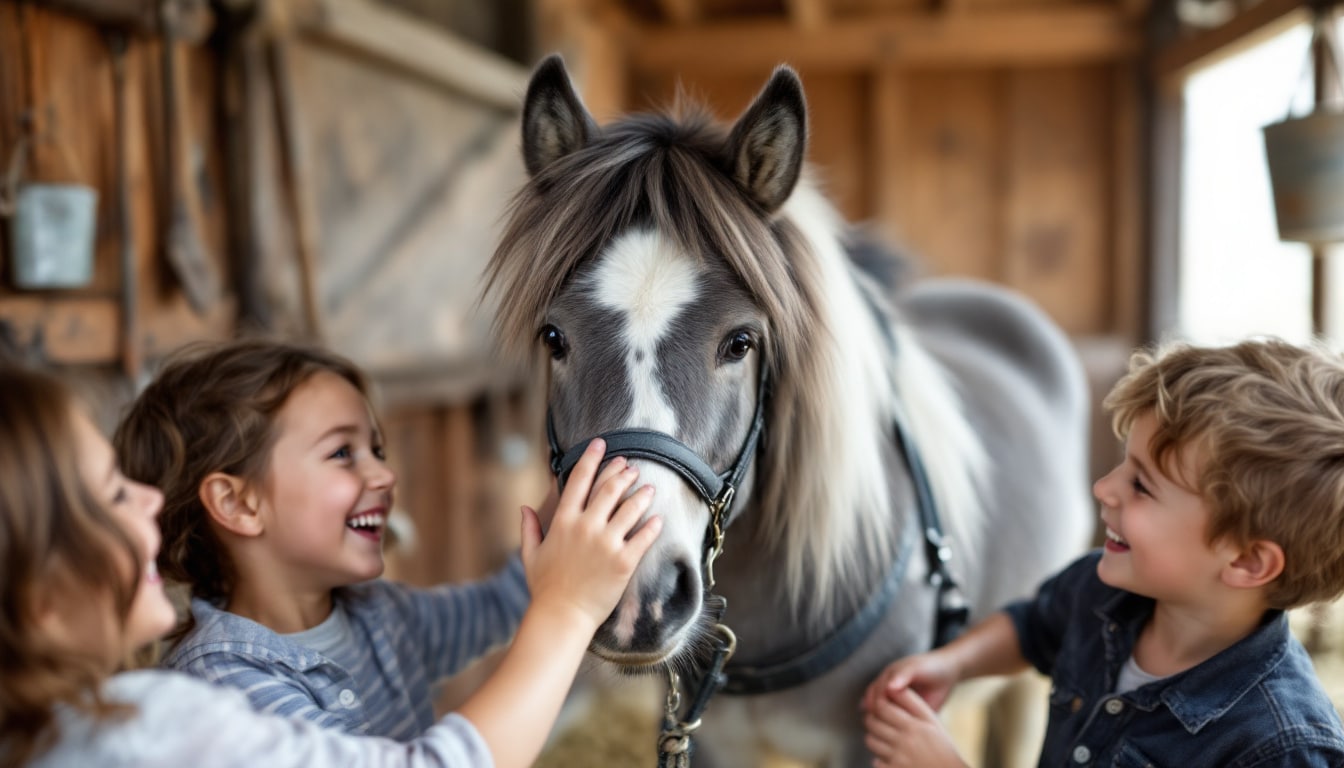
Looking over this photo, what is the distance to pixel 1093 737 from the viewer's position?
50.7 inches

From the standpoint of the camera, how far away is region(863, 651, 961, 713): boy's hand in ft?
4.88

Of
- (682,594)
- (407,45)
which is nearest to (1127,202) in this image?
(407,45)

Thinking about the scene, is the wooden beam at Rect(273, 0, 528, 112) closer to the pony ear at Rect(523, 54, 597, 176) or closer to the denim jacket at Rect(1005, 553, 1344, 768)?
the pony ear at Rect(523, 54, 597, 176)

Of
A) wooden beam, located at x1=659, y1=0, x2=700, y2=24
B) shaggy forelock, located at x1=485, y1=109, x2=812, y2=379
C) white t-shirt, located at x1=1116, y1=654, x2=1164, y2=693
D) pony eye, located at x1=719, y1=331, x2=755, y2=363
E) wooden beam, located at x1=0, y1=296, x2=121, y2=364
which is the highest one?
wooden beam, located at x1=659, y1=0, x2=700, y2=24

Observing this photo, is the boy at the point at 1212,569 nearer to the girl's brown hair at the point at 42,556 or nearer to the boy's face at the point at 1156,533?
the boy's face at the point at 1156,533

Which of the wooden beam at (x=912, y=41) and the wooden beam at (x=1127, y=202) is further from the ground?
the wooden beam at (x=912, y=41)

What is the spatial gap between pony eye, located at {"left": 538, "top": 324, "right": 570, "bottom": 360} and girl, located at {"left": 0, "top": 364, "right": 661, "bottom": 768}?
31 centimetres

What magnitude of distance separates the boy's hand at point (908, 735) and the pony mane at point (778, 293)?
0.18 metres

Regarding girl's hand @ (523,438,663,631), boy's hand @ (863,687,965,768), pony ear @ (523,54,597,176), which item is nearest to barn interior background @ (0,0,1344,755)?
pony ear @ (523,54,597,176)

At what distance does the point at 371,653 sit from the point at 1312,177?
2242 mm

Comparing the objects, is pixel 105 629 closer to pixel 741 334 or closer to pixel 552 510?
pixel 552 510

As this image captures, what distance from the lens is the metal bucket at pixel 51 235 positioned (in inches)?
69.1

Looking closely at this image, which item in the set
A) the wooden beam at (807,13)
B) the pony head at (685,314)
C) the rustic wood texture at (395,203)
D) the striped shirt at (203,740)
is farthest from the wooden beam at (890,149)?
the striped shirt at (203,740)

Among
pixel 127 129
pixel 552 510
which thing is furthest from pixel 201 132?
pixel 552 510
